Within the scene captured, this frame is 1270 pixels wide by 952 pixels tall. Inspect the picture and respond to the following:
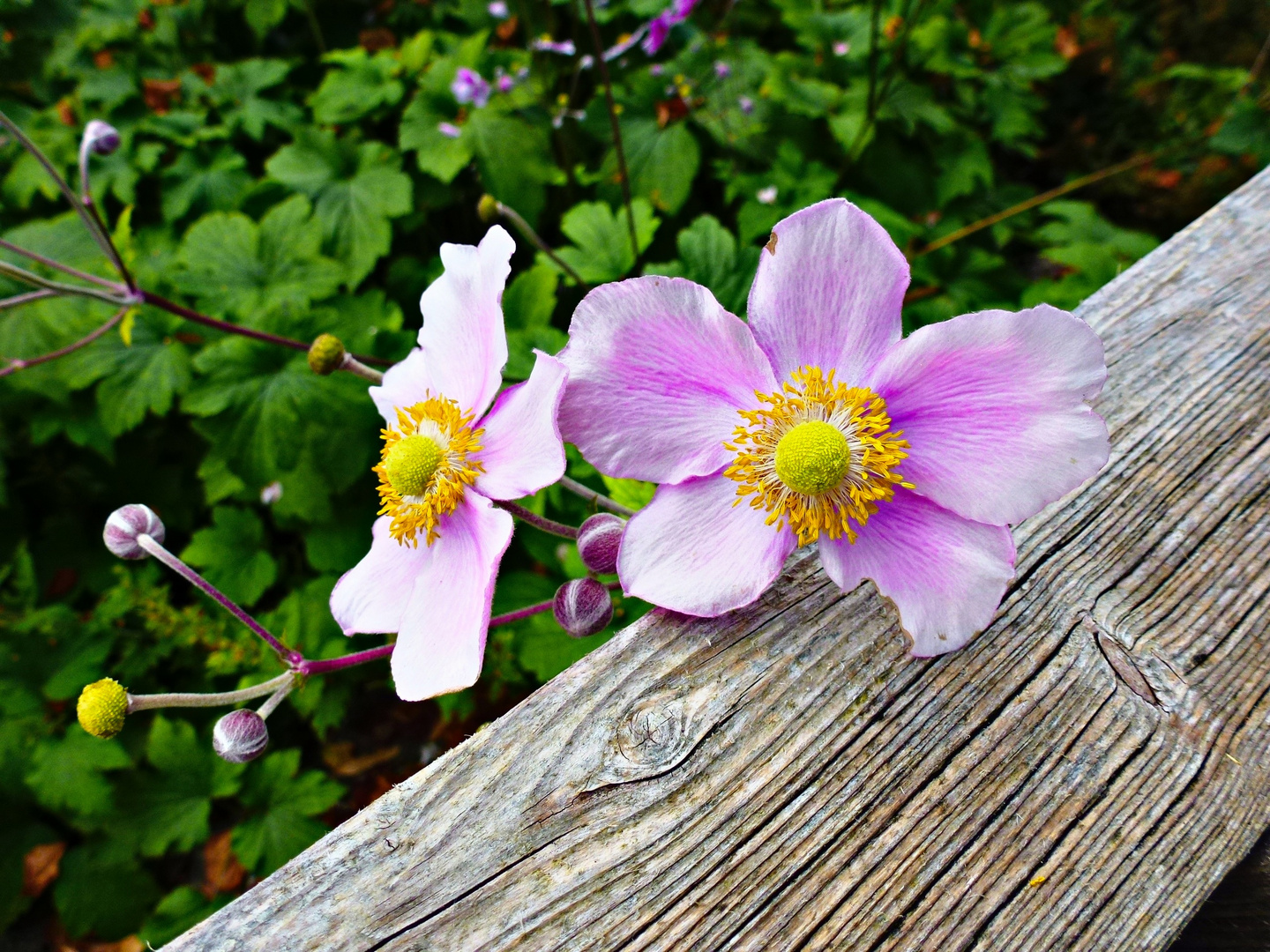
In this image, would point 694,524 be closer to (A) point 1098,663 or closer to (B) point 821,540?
(B) point 821,540

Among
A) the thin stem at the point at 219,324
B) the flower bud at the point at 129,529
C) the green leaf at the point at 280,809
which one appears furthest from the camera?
the green leaf at the point at 280,809

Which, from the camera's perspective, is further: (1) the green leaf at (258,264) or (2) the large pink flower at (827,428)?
(1) the green leaf at (258,264)

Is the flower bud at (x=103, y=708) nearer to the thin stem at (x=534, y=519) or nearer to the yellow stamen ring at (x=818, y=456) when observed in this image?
the thin stem at (x=534, y=519)

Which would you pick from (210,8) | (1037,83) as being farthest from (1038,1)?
(210,8)

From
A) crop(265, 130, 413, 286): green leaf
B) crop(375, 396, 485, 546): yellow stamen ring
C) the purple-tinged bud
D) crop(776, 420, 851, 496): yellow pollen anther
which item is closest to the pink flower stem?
crop(375, 396, 485, 546): yellow stamen ring

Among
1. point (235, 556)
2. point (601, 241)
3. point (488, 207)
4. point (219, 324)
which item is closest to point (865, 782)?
point (488, 207)

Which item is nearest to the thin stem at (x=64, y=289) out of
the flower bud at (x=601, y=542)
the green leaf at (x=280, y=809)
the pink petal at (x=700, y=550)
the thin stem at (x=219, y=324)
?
the thin stem at (x=219, y=324)

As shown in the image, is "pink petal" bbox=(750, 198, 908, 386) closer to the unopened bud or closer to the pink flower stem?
the pink flower stem
